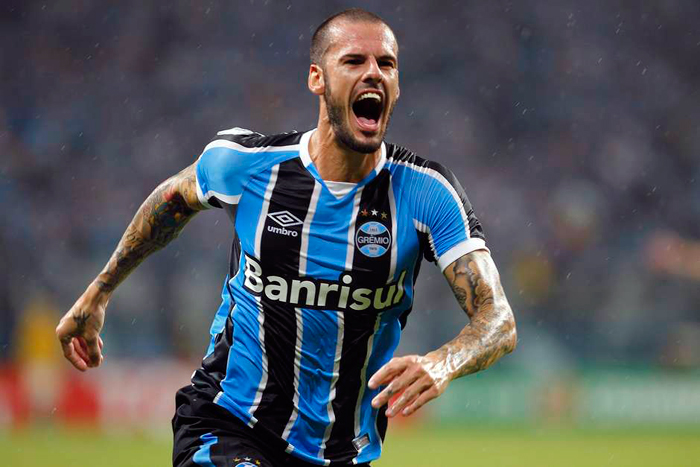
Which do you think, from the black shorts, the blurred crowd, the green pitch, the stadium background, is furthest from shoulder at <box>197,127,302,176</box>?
the blurred crowd

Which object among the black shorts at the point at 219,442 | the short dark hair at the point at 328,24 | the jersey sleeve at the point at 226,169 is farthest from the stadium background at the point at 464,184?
the short dark hair at the point at 328,24

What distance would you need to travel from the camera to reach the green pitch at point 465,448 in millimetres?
10125

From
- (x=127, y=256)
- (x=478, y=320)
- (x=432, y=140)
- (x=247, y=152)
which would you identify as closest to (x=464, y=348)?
(x=478, y=320)

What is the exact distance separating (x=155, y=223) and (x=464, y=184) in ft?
37.0

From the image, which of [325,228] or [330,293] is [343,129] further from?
[330,293]

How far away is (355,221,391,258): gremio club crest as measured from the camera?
3.95 meters

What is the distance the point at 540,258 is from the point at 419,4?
6.03 m

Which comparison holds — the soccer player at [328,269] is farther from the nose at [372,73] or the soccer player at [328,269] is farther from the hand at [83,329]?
the hand at [83,329]

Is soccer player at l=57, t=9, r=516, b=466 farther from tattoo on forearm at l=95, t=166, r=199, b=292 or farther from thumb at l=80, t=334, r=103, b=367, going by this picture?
thumb at l=80, t=334, r=103, b=367

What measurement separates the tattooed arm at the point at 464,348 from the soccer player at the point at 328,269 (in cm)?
1

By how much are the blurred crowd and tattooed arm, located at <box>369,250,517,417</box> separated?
8862 mm

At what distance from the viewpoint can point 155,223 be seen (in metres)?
4.50

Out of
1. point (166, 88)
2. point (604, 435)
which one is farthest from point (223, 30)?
point (604, 435)

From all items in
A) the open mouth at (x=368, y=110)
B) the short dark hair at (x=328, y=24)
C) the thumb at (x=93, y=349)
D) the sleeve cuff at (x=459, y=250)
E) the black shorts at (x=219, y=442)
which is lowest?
the black shorts at (x=219, y=442)
